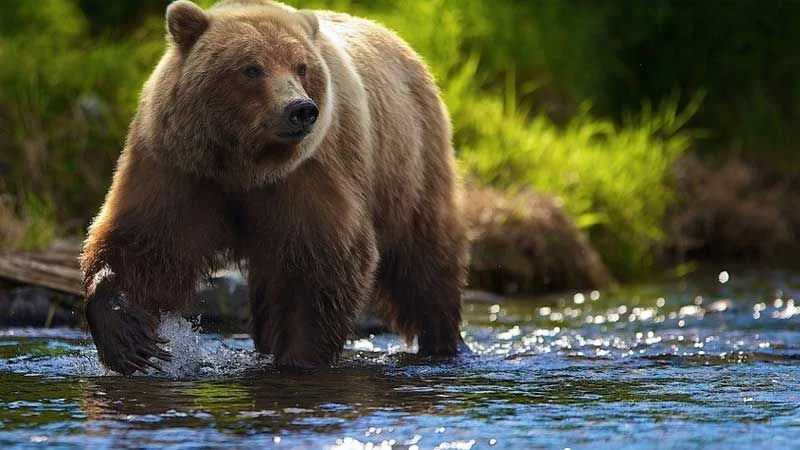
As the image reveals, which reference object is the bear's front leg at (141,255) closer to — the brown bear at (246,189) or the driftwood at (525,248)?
the brown bear at (246,189)

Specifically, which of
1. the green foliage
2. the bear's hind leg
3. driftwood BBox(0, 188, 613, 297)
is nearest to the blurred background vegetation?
the green foliage

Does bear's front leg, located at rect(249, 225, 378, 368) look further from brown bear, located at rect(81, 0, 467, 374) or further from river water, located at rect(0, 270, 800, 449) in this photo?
river water, located at rect(0, 270, 800, 449)

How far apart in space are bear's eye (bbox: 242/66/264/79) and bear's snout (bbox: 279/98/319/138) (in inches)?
10.7

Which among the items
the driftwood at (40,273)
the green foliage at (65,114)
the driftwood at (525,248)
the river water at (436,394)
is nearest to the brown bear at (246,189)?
the river water at (436,394)

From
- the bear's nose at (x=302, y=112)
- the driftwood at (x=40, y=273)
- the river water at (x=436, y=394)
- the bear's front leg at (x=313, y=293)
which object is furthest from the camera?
the driftwood at (x=40, y=273)

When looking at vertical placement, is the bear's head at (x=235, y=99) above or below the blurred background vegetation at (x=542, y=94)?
below

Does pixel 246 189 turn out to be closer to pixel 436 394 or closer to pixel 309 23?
pixel 309 23

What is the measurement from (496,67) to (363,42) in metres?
6.43

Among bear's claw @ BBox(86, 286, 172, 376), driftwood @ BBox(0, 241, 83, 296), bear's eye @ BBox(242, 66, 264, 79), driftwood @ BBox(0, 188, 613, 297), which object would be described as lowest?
bear's claw @ BBox(86, 286, 172, 376)

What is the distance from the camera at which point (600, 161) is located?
12664 mm

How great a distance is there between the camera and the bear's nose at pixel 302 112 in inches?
243

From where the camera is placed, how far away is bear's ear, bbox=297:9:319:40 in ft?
22.3

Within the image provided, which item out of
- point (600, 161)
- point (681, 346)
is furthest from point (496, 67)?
point (681, 346)

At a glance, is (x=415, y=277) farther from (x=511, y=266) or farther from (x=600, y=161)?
(x=600, y=161)
